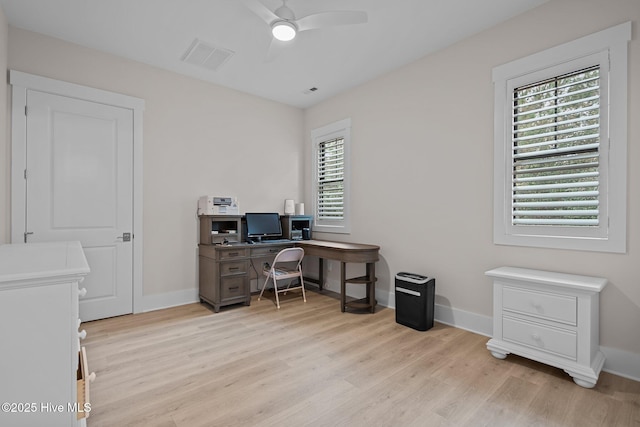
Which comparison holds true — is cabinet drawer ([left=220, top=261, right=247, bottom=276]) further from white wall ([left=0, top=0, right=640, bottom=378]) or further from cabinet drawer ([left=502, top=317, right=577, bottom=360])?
cabinet drawer ([left=502, top=317, right=577, bottom=360])

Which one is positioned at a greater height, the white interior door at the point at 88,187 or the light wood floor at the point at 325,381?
the white interior door at the point at 88,187

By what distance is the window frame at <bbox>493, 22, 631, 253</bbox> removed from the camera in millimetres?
2320

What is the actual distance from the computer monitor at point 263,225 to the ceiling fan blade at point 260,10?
8.43 ft

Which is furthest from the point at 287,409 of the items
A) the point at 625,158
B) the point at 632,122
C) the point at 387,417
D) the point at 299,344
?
the point at 632,122

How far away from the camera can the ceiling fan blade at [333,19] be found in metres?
2.36

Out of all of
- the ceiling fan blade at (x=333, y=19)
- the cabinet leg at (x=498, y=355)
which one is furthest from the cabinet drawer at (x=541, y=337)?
the ceiling fan blade at (x=333, y=19)

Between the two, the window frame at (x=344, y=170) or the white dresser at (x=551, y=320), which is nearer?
the white dresser at (x=551, y=320)

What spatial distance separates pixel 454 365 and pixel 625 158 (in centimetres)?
205

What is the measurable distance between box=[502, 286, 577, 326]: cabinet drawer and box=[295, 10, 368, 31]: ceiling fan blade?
2.51m

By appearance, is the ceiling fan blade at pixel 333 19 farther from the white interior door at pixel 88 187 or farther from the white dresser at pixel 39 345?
the white interior door at pixel 88 187

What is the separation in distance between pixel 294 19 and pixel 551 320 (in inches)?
123

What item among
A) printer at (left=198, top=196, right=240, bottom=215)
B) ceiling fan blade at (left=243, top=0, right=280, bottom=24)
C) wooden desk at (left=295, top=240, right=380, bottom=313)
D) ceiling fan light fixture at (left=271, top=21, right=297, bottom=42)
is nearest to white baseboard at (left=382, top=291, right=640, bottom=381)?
wooden desk at (left=295, top=240, right=380, bottom=313)

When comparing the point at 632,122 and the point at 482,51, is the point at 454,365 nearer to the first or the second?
the point at 632,122

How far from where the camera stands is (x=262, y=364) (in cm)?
251
